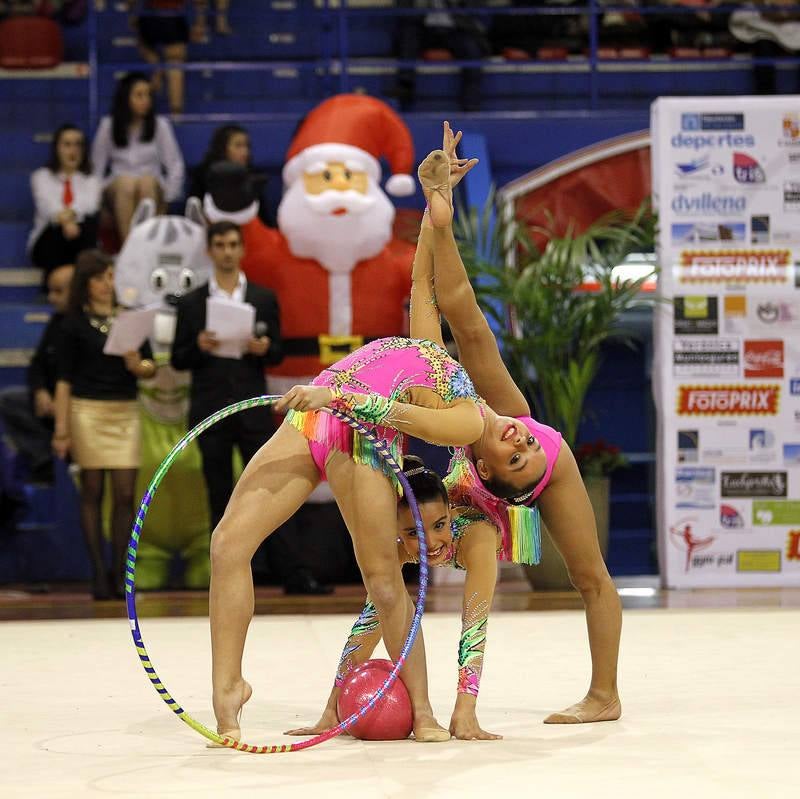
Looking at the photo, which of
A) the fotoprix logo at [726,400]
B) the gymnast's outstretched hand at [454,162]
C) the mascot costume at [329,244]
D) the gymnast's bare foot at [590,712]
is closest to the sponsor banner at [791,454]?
the fotoprix logo at [726,400]

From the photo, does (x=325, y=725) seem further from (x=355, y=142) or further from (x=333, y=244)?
(x=355, y=142)

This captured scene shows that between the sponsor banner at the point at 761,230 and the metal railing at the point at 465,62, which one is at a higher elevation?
the metal railing at the point at 465,62

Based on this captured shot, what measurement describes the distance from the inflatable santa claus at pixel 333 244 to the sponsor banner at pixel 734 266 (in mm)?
1523

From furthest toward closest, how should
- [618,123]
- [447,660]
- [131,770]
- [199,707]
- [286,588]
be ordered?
[618,123] < [286,588] < [447,660] < [199,707] < [131,770]

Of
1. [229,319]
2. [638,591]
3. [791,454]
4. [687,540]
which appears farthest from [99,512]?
[791,454]

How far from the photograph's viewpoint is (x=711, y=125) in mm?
8008

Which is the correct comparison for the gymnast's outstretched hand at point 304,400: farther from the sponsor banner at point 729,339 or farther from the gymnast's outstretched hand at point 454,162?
the sponsor banner at point 729,339

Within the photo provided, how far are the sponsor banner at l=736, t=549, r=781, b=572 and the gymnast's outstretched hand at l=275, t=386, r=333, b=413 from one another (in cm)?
469

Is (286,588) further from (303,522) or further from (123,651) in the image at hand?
(123,651)

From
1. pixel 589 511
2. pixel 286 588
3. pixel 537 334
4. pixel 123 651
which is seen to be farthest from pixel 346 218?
pixel 589 511

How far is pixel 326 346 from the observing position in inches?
317

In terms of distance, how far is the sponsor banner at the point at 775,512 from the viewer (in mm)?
8023

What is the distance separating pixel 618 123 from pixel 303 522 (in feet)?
10.5

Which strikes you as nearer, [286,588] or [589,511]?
[589,511]
